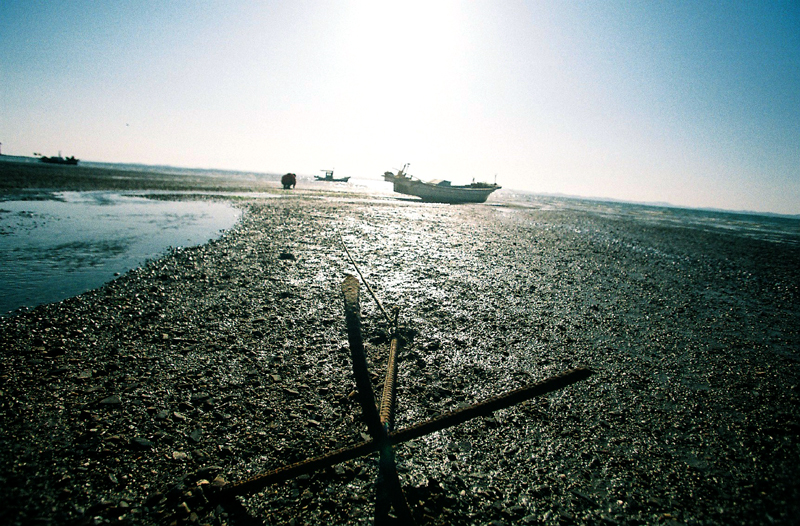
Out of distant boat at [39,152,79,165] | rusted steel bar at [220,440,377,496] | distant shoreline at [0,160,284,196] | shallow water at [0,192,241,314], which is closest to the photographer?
rusted steel bar at [220,440,377,496]

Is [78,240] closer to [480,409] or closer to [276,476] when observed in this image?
[276,476]

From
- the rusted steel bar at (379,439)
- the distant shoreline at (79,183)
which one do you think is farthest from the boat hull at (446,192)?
the rusted steel bar at (379,439)

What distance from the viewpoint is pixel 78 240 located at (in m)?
11.9

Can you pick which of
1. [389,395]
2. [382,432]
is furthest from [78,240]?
[382,432]

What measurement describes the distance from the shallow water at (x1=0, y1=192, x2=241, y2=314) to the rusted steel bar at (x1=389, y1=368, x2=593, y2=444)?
26.6 feet

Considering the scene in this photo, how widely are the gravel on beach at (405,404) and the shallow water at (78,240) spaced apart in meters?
1.02

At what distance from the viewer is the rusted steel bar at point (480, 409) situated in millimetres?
2861

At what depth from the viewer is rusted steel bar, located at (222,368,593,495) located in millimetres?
2455

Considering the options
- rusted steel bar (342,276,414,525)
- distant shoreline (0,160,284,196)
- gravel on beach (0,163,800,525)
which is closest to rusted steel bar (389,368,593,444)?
rusted steel bar (342,276,414,525)

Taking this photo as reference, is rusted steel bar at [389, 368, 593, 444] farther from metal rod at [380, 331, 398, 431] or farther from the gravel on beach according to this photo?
the gravel on beach

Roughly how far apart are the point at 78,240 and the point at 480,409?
15837 mm

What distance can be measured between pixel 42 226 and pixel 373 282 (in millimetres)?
15588

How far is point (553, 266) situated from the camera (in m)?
12.2

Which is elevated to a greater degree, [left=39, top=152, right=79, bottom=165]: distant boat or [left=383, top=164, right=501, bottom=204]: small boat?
[left=39, top=152, right=79, bottom=165]: distant boat
